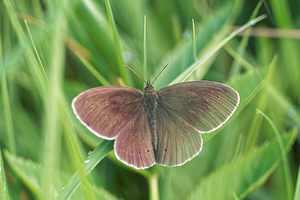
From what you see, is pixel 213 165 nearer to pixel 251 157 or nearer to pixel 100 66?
pixel 251 157

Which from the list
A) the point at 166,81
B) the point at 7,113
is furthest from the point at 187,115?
the point at 7,113

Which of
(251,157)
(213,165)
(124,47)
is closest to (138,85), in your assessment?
(124,47)

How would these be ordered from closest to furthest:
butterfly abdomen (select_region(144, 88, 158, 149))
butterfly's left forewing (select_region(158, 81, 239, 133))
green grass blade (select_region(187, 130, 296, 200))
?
green grass blade (select_region(187, 130, 296, 200)), butterfly's left forewing (select_region(158, 81, 239, 133)), butterfly abdomen (select_region(144, 88, 158, 149))

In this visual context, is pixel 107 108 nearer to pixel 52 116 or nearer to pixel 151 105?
pixel 151 105

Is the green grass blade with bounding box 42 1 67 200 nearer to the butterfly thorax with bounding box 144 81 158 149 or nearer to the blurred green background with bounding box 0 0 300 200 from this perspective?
the blurred green background with bounding box 0 0 300 200

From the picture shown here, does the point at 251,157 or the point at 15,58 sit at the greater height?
the point at 15,58

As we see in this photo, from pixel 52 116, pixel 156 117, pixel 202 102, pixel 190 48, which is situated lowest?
pixel 156 117

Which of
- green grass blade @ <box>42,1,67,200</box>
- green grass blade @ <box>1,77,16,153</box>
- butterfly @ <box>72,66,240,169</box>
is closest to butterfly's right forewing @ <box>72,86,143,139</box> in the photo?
butterfly @ <box>72,66,240,169</box>
